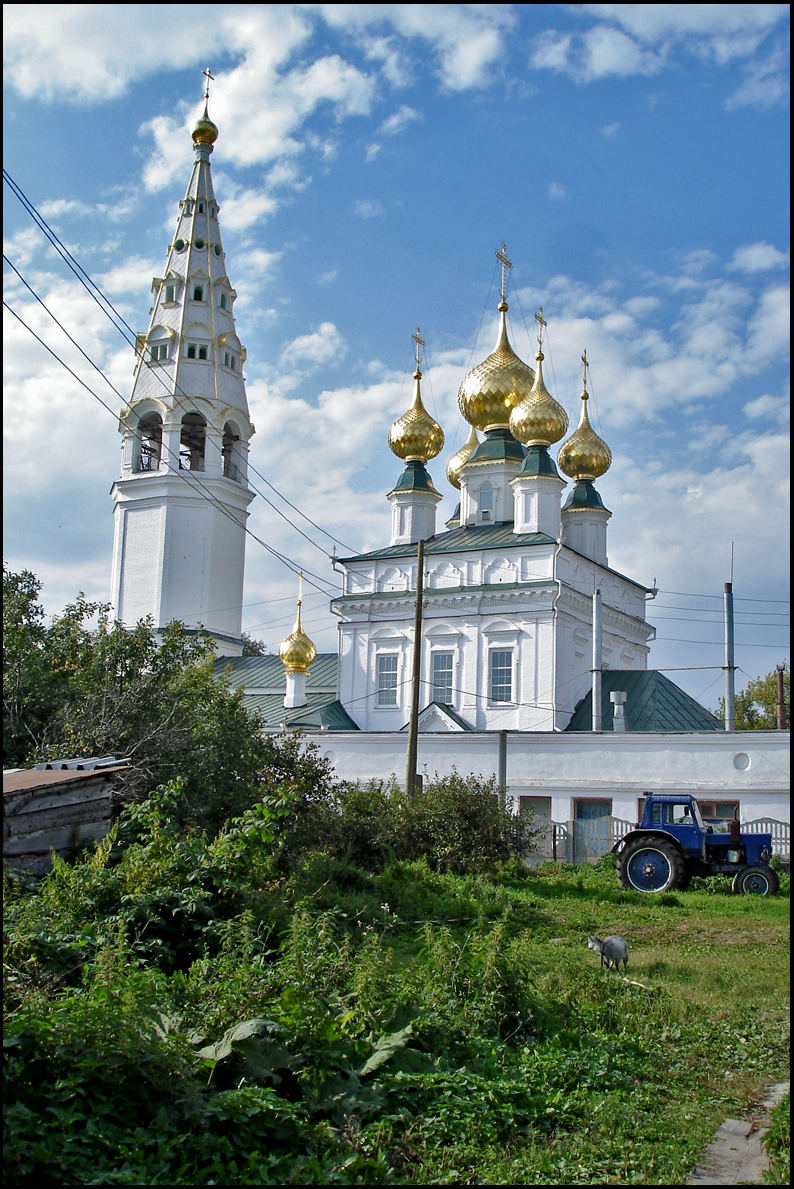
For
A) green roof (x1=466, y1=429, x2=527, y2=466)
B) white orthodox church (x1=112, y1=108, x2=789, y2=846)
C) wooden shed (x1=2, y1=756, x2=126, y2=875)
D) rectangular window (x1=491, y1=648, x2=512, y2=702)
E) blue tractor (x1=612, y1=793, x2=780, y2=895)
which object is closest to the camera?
wooden shed (x1=2, y1=756, x2=126, y2=875)

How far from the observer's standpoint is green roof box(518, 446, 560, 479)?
92.2 ft

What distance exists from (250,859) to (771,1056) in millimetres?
4636

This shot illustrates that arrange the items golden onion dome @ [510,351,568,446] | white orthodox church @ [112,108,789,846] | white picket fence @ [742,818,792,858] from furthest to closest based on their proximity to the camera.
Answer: golden onion dome @ [510,351,568,446]
white orthodox church @ [112,108,789,846]
white picket fence @ [742,818,792,858]

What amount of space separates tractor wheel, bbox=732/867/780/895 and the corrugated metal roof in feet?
56.3

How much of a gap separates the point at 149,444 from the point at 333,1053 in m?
31.2

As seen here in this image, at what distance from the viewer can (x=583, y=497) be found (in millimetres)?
32219

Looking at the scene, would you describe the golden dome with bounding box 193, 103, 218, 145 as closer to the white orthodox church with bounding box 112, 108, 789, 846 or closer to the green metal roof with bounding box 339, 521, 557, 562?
the white orthodox church with bounding box 112, 108, 789, 846

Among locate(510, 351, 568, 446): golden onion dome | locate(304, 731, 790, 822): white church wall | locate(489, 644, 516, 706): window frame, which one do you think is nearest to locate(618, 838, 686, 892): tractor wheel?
locate(304, 731, 790, 822): white church wall

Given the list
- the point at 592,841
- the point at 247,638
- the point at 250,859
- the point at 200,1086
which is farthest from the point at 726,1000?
the point at 247,638

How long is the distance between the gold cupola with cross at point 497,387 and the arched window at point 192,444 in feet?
29.4

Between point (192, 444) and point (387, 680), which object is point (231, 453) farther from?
point (387, 680)

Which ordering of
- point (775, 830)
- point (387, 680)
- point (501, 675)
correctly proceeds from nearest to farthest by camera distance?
point (775, 830) < point (501, 675) < point (387, 680)

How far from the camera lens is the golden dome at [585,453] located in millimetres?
32125

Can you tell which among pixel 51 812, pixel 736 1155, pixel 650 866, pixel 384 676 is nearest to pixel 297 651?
pixel 384 676
